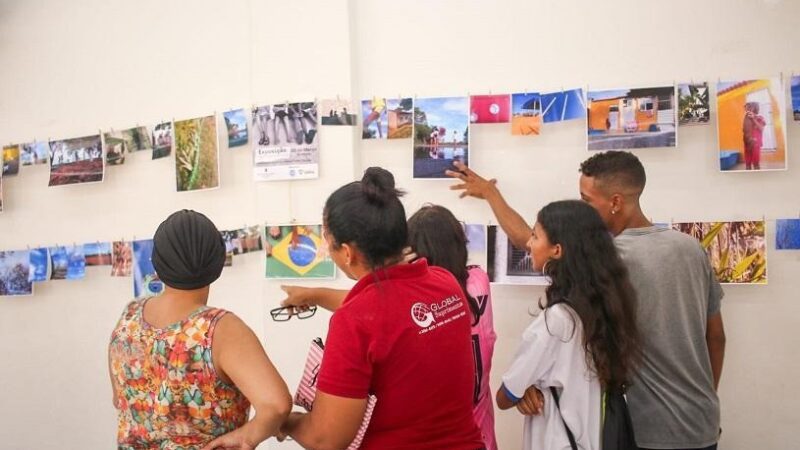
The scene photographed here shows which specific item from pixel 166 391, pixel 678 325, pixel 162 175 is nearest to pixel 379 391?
pixel 166 391

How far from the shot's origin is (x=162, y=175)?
2953 mm

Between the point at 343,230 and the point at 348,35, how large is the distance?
1382 mm

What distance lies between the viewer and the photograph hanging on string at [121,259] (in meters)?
2.98

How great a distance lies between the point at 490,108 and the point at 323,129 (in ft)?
2.15

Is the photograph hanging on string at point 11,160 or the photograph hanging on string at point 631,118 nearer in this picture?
the photograph hanging on string at point 631,118

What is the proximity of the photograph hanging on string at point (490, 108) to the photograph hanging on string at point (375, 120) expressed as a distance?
0.34 metres

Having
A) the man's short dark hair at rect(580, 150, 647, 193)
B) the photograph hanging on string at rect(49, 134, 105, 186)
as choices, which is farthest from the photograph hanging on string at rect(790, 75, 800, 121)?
the photograph hanging on string at rect(49, 134, 105, 186)

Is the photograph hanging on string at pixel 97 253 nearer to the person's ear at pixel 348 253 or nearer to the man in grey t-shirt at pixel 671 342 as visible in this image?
the person's ear at pixel 348 253

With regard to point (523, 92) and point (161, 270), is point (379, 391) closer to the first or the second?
point (161, 270)

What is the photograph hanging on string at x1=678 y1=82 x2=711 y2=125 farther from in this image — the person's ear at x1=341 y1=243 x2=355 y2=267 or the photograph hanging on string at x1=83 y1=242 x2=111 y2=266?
the photograph hanging on string at x1=83 y1=242 x2=111 y2=266

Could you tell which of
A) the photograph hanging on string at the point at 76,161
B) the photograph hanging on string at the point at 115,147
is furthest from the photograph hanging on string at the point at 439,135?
the photograph hanging on string at the point at 76,161

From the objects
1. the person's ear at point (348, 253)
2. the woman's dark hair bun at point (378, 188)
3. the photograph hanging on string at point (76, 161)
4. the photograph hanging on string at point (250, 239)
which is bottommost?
the photograph hanging on string at point (250, 239)

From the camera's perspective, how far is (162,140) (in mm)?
2854

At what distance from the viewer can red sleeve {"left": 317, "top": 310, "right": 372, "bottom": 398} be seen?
117 centimetres
